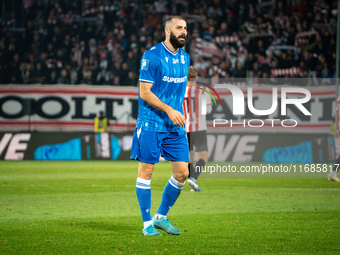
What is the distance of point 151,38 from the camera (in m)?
19.8

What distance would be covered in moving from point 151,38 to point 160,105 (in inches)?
601

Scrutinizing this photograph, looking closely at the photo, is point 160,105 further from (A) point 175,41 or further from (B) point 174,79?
(A) point 175,41

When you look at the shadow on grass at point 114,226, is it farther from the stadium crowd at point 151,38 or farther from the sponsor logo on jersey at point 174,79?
the stadium crowd at point 151,38

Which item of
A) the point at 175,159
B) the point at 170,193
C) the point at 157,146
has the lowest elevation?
the point at 170,193

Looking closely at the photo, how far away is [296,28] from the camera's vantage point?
19.4m

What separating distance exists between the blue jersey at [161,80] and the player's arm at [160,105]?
10 centimetres

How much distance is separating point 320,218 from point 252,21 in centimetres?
1479

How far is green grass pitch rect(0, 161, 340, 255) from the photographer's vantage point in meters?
4.64

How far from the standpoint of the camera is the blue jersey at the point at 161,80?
4.97 meters

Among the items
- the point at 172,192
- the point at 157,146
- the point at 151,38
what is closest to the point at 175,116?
the point at 157,146

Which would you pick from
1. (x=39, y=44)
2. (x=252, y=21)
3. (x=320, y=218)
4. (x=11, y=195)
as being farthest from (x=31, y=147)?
(x=320, y=218)

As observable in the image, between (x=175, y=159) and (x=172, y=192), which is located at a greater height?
(x=175, y=159)

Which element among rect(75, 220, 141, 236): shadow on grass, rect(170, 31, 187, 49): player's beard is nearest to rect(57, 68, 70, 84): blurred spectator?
rect(75, 220, 141, 236): shadow on grass

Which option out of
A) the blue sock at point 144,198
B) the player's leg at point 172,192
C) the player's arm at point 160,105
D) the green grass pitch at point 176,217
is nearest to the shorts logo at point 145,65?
the player's arm at point 160,105
